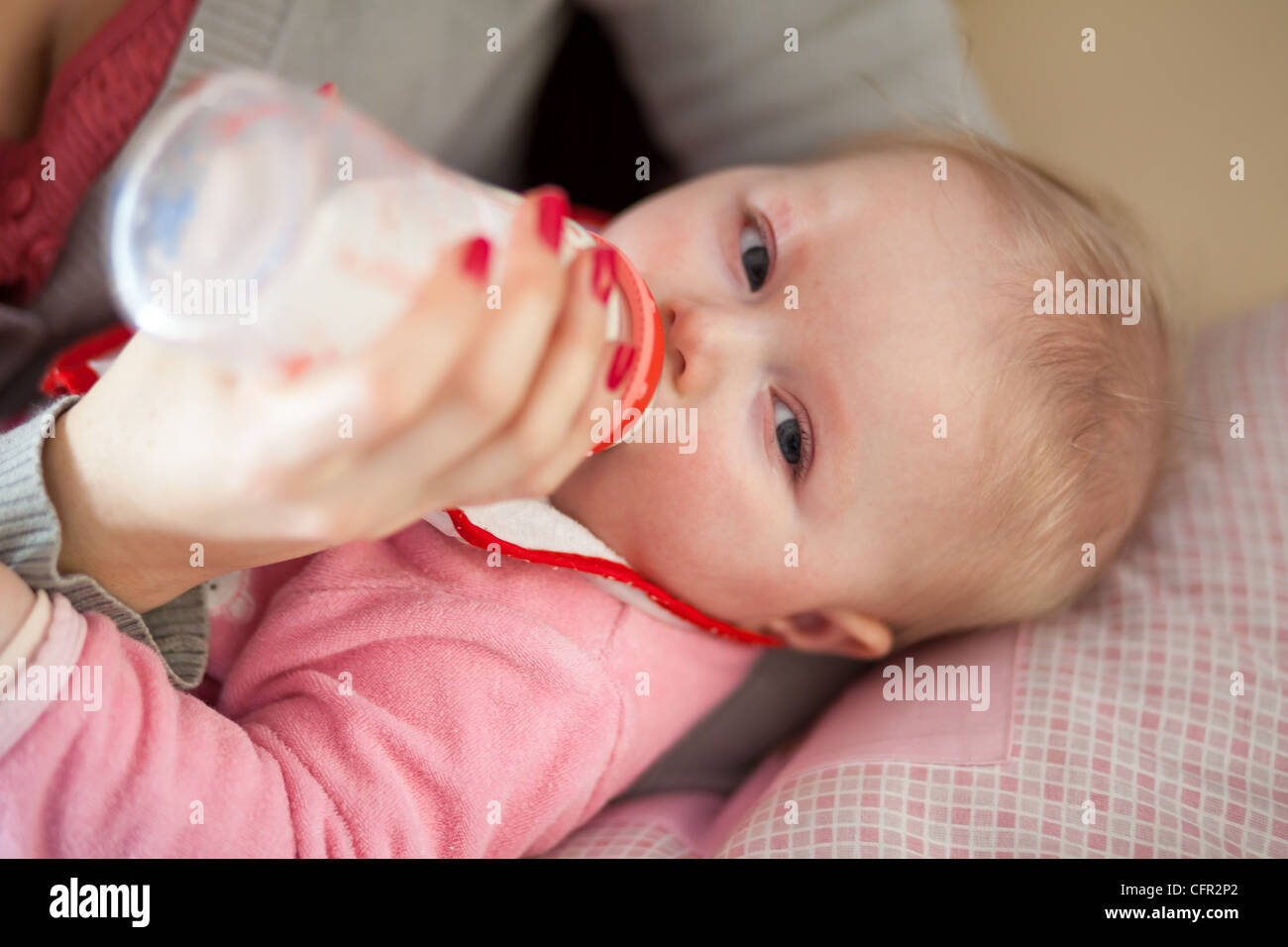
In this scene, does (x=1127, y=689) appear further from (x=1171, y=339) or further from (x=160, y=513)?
(x=160, y=513)

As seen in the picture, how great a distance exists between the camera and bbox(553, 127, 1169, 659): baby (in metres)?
0.93

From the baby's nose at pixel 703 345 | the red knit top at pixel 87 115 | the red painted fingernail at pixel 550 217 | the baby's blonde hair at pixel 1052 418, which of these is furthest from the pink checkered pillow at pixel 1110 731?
the red knit top at pixel 87 115

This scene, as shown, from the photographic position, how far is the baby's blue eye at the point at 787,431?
0.95 meters

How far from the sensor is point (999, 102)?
1675mm

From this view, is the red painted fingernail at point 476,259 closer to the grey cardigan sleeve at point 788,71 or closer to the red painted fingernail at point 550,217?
the red painted fingernail at point 550,217

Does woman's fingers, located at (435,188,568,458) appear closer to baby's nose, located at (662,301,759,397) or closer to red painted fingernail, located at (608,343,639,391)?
red painted fingernail, located at (608,343,639,391)

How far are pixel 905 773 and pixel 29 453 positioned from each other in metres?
0.83

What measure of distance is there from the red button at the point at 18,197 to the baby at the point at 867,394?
22.3 inches

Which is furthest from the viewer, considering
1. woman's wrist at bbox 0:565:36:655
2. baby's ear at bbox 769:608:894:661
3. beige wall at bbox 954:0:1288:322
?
beige wall at bbox 954:0:1288:322

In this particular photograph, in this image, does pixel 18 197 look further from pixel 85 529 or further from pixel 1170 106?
pixel 1170 106

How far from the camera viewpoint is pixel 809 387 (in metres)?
0.94

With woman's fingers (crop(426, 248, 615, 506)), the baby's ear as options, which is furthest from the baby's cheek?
woman's fingers (crop(426, 248, 615, 506))

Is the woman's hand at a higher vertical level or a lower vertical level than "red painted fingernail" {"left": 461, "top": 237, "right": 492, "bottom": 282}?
lower

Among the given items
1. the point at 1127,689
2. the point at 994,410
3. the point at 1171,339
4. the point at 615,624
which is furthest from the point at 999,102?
the point at 615,624
